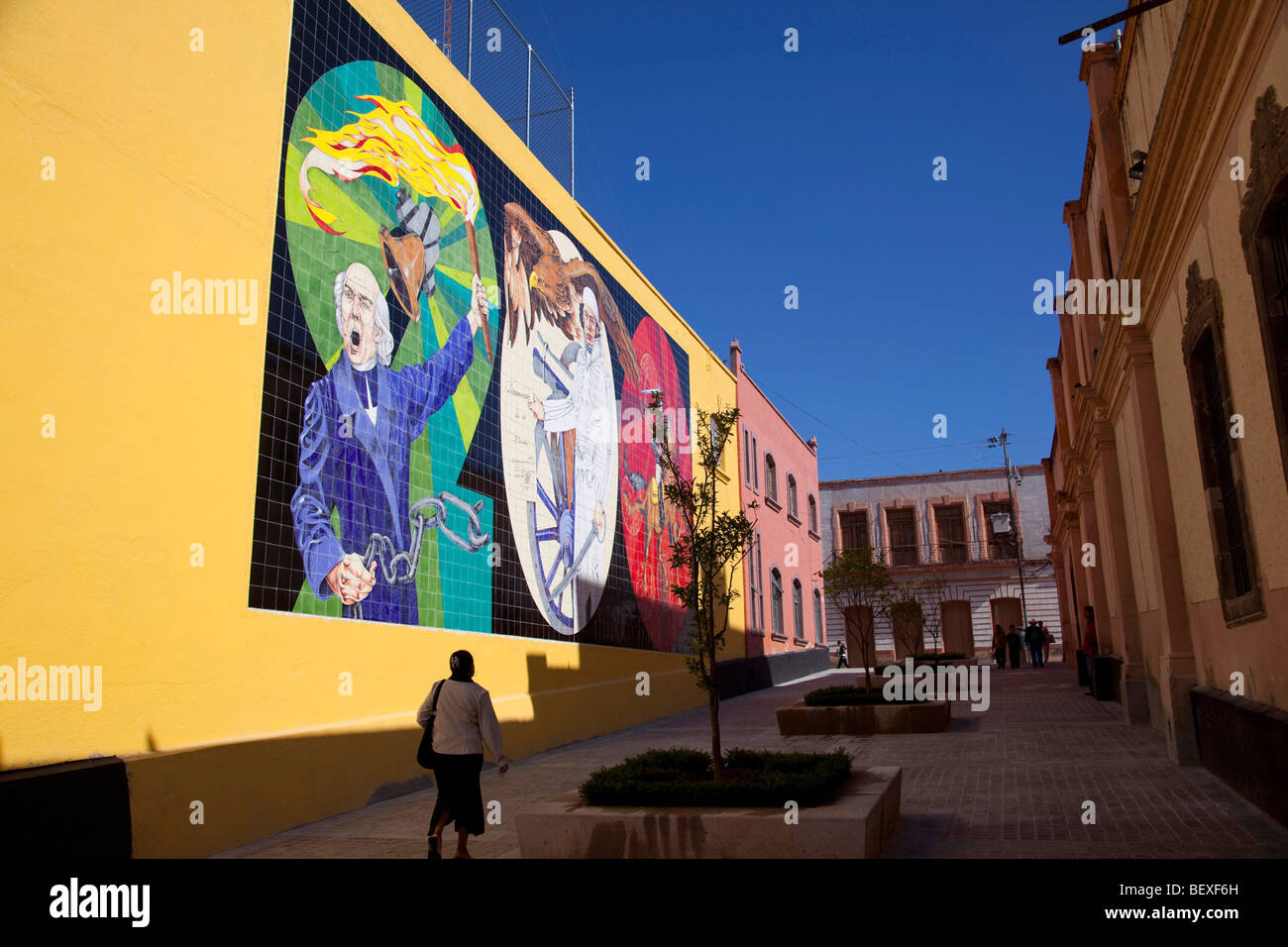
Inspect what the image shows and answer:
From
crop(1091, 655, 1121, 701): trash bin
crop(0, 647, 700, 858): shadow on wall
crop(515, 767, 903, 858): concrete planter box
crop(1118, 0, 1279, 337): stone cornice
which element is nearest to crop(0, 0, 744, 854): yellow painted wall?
crop(0, 647, 700, 858): shadow on wall

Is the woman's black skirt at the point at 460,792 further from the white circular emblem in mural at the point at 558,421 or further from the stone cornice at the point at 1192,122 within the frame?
the stone cornice at the point at 1192,122

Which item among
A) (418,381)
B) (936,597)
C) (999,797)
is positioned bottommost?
(999,797)

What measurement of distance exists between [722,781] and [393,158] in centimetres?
825

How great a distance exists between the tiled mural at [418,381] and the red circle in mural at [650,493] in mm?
1121

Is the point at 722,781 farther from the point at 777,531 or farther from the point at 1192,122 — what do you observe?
the point at 777,531

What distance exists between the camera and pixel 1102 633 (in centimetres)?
2056

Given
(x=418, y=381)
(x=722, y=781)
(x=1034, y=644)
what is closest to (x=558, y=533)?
→ (x=418, y=381)

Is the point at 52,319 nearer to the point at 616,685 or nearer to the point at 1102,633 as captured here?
the point at 616,685

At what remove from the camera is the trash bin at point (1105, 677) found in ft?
59.0

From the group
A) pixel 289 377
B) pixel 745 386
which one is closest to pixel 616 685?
pixel 289 377

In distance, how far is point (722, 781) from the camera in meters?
6.98

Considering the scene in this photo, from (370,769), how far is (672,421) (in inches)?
519
